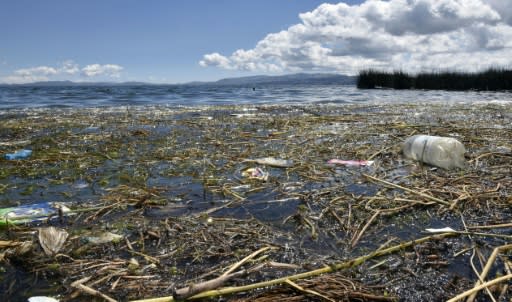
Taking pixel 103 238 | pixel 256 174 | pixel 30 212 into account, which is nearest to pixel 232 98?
pixel 256 174

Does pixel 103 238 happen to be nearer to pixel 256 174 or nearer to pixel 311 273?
pixel 311 273

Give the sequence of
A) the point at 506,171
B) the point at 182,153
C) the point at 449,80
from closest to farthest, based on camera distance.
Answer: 1. the point at 506,171
2. the point at 182,153
3. the point at 449,80

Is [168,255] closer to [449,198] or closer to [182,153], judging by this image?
[449,198]

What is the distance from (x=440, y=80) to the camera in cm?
3719

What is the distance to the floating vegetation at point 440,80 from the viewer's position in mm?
32562

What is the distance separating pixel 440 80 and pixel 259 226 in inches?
1575

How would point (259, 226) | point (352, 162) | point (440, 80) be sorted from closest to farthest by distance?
point (259, 226) → point (352, 162) → point (440, 80)

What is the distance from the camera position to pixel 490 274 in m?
2.13

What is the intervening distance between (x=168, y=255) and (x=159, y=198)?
4.21 ft

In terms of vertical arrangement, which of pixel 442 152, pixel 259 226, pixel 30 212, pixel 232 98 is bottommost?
pixel 259 226

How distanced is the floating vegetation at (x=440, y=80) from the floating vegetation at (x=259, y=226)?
3264 centimetres

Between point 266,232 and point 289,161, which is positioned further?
point 289,161

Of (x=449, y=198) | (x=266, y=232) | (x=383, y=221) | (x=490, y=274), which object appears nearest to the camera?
(x=490, y=274)

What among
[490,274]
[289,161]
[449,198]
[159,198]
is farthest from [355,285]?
[289,161]
